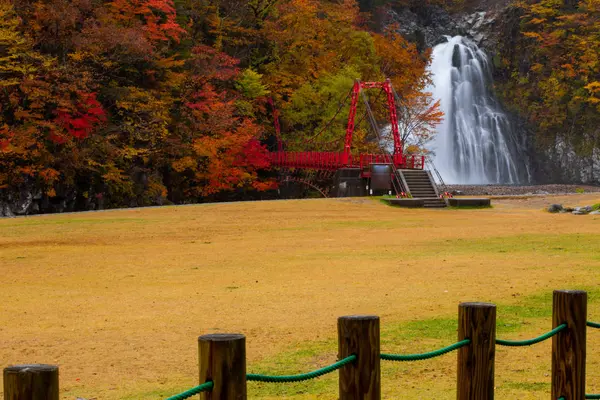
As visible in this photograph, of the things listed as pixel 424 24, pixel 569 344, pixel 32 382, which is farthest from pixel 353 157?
pixel 32 382

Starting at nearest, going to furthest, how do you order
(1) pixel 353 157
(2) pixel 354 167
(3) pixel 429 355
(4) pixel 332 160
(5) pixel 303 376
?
(5) pixel 303 376 → (3) pixel 429 355 → (2) pixel 354 167 → (4) pixel 332 160 → (1) pixel 353 157

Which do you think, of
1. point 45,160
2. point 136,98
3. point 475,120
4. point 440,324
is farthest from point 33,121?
point 475,120

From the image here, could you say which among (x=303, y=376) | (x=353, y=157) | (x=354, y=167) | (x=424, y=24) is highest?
(x=424, y=24)

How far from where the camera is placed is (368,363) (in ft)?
11.4

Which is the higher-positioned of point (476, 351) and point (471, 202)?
point (471, 202)

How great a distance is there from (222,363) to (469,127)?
59.9m

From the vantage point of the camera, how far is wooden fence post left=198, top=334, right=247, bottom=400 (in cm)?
295

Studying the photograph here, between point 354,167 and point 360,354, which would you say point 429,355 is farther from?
point 354,167

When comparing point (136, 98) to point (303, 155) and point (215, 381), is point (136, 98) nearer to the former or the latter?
point (303, 155)

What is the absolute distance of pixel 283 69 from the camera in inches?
1877

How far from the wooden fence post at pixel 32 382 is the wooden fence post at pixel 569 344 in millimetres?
2847

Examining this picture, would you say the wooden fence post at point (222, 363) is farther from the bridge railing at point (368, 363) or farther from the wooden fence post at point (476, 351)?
the wooden fence post at point (476, 351)

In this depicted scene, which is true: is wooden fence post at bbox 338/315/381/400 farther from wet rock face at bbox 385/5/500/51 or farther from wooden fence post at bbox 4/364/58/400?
wet rock face at bbox 385/5/500/51

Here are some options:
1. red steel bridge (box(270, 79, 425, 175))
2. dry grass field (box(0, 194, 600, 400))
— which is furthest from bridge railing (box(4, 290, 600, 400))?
red steel bridge (box(270, 79, 425, 175))
